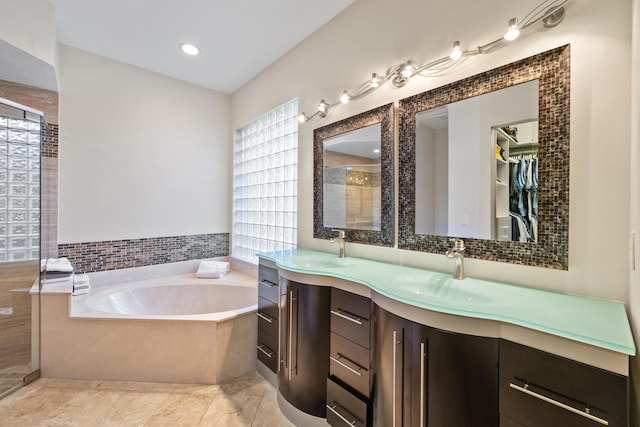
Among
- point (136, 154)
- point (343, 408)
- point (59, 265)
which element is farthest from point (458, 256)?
point (136, 154)

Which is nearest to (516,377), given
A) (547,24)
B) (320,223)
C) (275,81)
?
(547,24)

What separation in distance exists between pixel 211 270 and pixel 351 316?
226cm

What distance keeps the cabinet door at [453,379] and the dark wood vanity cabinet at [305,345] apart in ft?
1.99

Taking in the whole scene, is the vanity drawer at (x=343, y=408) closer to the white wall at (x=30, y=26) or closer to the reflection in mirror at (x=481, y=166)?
the reflection in mirror at (x=481, y=166)

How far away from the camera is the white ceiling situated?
6.70ft

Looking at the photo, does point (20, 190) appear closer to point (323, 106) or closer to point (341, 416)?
point (323, 106)

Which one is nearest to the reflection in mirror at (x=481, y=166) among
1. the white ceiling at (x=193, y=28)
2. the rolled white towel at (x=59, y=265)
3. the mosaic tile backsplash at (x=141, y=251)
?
the white ceiling at (x=193, y=28)

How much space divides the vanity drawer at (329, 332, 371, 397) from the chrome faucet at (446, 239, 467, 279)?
0.59 metres

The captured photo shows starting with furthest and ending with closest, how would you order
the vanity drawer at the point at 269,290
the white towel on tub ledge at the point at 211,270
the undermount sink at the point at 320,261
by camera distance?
the white towel on tub ledge at the point at 211,270
the vanity drawer at the point at 269,290
the undermount sink at the point at 320,261

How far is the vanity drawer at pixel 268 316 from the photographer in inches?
78.5

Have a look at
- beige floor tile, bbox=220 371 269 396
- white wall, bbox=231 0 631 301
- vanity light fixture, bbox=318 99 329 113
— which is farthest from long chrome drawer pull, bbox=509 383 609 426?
vanity light fixture, bbox=318 99 329 113

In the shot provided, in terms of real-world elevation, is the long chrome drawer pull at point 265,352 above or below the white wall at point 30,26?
below

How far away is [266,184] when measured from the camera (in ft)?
10.1

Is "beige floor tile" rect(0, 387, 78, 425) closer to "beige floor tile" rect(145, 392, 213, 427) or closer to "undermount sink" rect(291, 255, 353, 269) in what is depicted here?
"beige floor tile" rect(145, 392, 213, 427)
